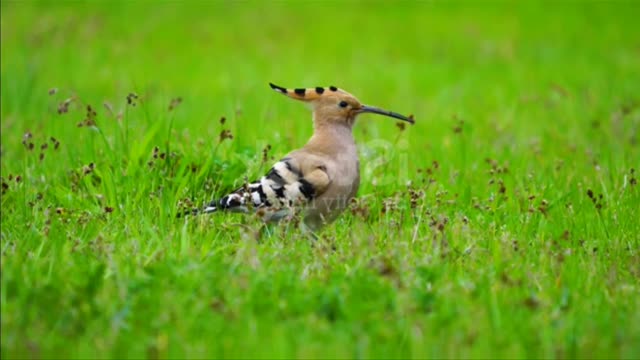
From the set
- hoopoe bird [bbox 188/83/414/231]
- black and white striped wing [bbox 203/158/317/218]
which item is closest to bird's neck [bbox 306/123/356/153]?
hoopoe bird [bbox 188/83/414/231]

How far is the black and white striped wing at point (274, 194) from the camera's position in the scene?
5.19 metres

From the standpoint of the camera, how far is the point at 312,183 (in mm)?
5211

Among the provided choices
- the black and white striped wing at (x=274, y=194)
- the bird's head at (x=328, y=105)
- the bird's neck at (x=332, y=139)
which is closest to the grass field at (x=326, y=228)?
the black and white striped wing at (x=274, y=194)

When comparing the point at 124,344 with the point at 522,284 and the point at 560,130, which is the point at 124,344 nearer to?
the point at 522,284

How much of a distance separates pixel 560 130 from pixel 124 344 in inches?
219

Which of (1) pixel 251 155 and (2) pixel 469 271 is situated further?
(1) pixel 251 155

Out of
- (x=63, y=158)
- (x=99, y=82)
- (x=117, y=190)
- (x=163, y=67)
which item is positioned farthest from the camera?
(x=163, y=67)

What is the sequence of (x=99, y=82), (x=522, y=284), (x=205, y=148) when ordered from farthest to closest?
(x=99, y=82) → (x=205, y=148) → (x=522, y=284)

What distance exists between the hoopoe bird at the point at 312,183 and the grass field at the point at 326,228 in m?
0.11

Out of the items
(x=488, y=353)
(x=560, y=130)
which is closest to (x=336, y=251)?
(x=488, y=353)

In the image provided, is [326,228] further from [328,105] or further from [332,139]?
[328,105]

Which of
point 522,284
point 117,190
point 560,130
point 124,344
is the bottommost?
point 124,344

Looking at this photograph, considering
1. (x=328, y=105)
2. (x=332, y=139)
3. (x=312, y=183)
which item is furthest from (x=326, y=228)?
(x=328, y=105)

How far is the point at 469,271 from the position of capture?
471cm
